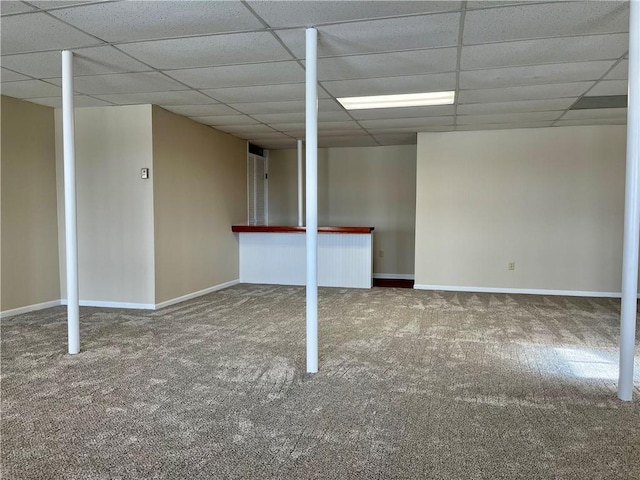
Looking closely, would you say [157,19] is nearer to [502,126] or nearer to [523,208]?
[502,126]

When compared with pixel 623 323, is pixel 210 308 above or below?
below

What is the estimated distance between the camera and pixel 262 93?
433cm

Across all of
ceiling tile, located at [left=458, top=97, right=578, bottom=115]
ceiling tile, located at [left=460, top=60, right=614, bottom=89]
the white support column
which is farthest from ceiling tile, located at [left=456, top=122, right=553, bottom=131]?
the white support column

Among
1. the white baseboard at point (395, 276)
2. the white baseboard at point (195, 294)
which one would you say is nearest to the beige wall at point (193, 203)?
the white baseboard at point (195, 294)

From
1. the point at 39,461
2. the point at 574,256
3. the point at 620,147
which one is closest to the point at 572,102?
the point at 620,147

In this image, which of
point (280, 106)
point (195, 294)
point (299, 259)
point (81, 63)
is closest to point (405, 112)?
point (280, 106)

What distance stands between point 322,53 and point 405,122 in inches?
105

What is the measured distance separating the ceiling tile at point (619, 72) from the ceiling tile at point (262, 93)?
8.20 ft

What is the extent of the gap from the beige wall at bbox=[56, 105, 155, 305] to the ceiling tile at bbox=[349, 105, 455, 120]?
8.20 ft

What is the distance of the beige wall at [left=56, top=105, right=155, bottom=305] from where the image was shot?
16.4 ft

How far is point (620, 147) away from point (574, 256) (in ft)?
5.19

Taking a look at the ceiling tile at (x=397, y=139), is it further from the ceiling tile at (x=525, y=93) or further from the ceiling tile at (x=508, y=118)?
the ceiling tile at (x=525, y=93)

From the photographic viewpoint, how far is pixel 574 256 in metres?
6.02

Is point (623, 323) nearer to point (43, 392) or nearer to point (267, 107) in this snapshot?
point (43, 392)
